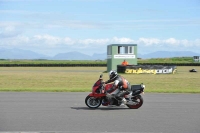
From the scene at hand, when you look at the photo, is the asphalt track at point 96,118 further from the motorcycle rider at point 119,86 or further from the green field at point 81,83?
the green field at point 81,83

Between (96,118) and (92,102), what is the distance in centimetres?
239

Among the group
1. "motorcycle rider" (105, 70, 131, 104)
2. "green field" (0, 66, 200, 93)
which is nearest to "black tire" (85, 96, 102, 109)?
"motorcycle rider" (105, 70, 131, 104)

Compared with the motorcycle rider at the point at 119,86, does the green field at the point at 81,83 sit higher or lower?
lower

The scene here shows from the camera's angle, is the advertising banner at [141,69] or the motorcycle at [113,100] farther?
the advertising banner at [141,69]

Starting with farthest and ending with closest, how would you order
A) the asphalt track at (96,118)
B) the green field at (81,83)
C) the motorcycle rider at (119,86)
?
the green field at (81,83)
the motorcycle rider at (119,86)
the asphalt track at (96,118)

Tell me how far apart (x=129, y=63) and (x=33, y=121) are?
1408 inches

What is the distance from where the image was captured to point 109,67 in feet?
155

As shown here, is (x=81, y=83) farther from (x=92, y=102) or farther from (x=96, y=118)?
(x=96, y=118)

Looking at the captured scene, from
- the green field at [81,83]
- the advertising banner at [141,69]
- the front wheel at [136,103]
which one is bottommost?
the green field at [81,83]

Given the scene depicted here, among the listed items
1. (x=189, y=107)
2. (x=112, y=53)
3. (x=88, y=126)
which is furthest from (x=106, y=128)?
(x=112, y=53)

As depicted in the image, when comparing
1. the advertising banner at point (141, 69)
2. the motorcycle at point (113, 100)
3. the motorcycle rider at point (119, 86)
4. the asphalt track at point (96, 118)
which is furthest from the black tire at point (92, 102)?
the advertising banner at point (141, 69)

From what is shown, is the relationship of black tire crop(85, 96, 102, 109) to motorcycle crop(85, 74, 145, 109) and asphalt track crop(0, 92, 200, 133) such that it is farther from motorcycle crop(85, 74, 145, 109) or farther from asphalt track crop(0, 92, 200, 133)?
asphalt track crop(0, 92, 200, 133)

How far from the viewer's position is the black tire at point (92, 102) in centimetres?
1403

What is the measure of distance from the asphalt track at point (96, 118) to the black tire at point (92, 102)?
0.22m
